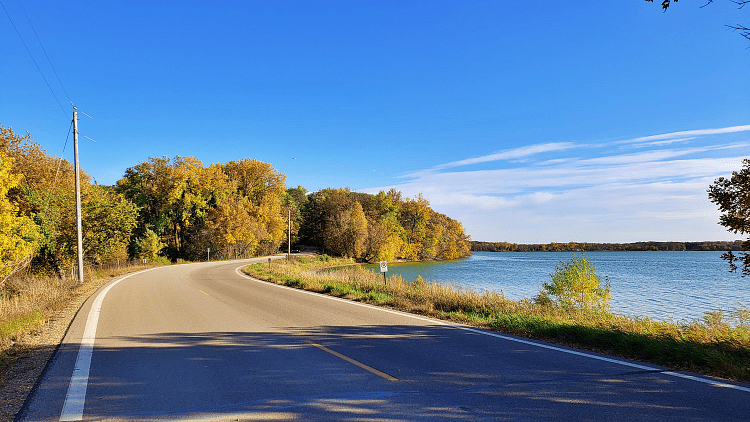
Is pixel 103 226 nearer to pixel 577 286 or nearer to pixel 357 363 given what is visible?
pixel 357 363

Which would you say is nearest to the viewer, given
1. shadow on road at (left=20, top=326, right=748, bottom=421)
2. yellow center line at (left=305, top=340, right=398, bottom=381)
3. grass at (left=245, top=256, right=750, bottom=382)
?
shadow on road at (left=20, top=326, right=748, bottom=421)

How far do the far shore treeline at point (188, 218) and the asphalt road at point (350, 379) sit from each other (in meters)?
14.9

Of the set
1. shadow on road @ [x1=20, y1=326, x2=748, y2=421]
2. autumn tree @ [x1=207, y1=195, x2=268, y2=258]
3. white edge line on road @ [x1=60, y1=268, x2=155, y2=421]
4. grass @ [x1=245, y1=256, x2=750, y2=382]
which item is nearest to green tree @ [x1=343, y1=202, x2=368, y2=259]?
autumn tree @ [x1=207, y1=195, x2=268, y2=258]

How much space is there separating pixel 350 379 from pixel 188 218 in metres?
62.8

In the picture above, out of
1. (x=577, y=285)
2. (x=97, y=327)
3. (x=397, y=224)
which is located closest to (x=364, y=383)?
(x=97, y=327)

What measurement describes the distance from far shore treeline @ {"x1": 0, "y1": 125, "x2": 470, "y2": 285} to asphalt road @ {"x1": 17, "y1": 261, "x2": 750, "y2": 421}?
14.9 metres

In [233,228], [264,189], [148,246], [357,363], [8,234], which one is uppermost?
[264,189]

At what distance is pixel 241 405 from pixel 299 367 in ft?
4.88

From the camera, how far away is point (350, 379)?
17.5ft

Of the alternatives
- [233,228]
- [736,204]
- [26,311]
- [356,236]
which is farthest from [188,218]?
[736,204]

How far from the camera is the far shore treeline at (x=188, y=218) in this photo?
26781mm

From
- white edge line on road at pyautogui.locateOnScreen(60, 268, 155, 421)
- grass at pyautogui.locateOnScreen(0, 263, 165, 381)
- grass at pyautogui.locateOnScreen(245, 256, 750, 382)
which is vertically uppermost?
→ grass at pyautogui.locateOnScreen(0, 263, 165, 381)

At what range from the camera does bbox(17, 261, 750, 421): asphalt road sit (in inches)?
168

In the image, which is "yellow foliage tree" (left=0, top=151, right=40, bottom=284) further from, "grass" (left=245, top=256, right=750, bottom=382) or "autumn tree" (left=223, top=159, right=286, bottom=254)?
"autumn tree" (left=223, top=159, right=286, bottom=254)
